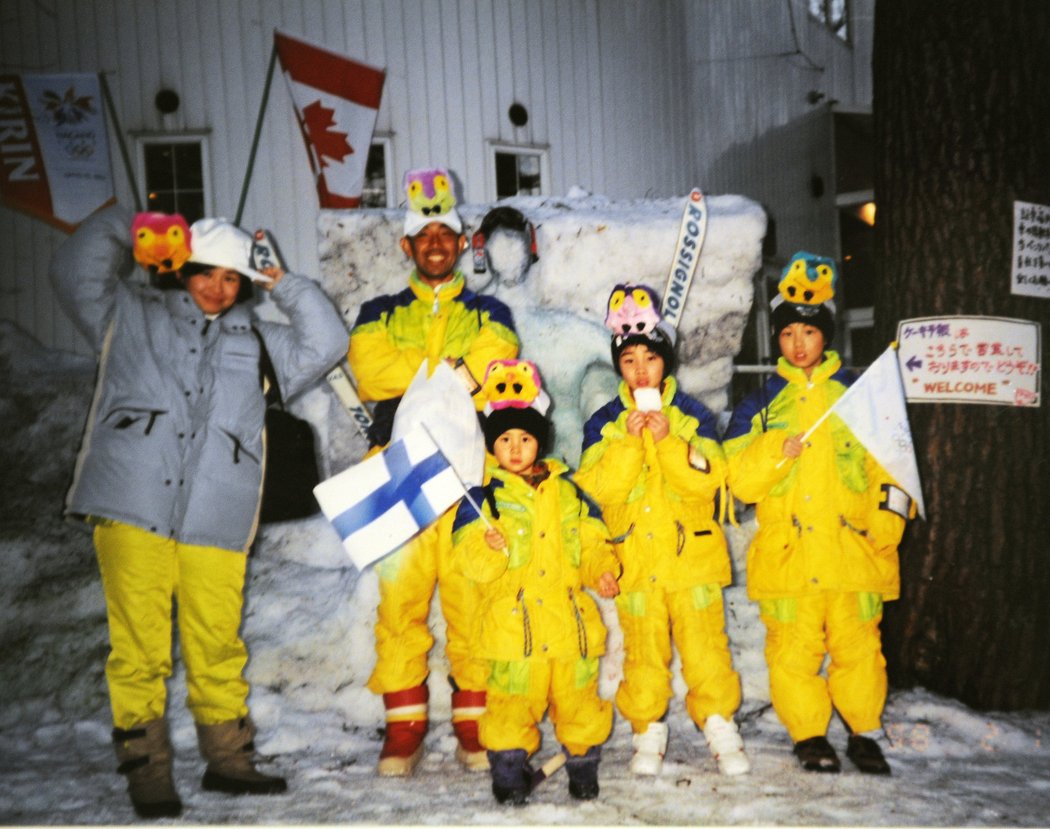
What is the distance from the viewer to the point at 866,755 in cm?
329

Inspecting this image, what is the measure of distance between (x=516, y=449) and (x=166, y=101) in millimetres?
5151

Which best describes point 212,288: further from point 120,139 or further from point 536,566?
point 120,139

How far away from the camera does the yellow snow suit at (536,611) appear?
3.08 metres

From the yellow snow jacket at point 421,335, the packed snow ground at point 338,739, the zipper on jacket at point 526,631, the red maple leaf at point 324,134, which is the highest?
the red maple leaf at point 324,134

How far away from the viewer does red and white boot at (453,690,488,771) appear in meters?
3.45

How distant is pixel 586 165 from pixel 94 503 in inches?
212

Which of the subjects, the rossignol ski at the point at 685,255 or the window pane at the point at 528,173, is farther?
the window pane at the point at 528,173

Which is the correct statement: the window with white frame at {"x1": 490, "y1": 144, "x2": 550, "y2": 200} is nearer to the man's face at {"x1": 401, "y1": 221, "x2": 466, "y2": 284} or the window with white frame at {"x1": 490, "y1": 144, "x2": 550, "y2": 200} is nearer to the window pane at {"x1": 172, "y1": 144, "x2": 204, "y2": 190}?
the window pane at {"x1": 172, "y1": 144, "x2": 204, "y2": 190}

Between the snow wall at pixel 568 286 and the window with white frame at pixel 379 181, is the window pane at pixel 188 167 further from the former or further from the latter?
the snow wall at pixel 568 286

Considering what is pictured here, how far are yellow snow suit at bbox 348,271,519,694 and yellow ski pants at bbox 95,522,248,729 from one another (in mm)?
579

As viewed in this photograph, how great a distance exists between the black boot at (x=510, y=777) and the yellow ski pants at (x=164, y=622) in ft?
3.28

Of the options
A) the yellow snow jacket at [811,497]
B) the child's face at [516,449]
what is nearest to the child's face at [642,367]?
the yellow snow jacket at [811,497]

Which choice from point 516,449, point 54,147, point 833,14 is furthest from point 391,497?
point 833,14

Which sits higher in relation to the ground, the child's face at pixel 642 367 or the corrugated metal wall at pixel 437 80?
the corrugated metal wall at pixel 437 80
